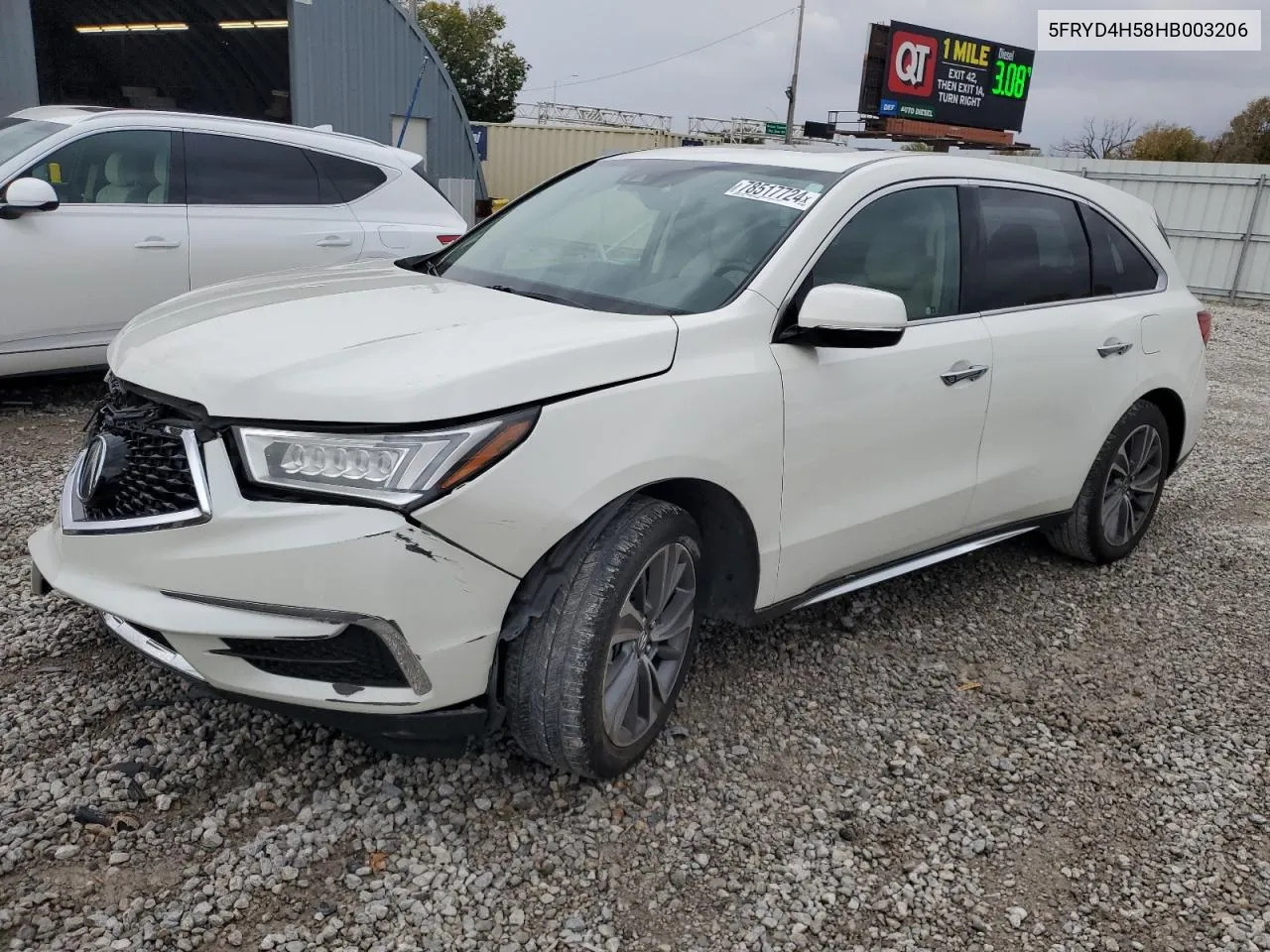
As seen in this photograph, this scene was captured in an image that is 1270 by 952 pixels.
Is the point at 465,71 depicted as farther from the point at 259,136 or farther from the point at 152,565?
the point at 152,565

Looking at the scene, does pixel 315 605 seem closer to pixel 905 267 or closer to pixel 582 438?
pixel 582 438

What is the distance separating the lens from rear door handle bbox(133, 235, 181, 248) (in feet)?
19.4

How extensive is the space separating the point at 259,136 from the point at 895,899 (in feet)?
19.2

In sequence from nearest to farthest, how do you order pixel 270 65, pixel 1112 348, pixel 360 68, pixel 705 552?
1. pixel 705 552
2. pixel 1112 348
3. pixel 360 68
4. pixel 270 65

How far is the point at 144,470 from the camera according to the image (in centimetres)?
247

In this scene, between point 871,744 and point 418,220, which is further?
point 418,220

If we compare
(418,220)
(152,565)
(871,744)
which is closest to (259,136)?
(418,220)

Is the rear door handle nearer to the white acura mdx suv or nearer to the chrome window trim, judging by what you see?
the white acura mdx suv

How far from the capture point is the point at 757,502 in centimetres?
294

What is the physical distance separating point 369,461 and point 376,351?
33 cm

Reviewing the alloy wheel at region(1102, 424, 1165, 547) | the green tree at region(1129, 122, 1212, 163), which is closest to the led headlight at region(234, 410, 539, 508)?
the alloy wheel at region(1102, 424, 1165, 547)

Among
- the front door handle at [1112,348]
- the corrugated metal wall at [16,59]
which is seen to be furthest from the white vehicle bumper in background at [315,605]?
the corrugated metal wall at [16,59]

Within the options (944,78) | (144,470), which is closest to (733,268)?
(144,470)

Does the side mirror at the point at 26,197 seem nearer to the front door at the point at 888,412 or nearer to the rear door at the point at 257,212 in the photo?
the rear door at the point at 257,212
